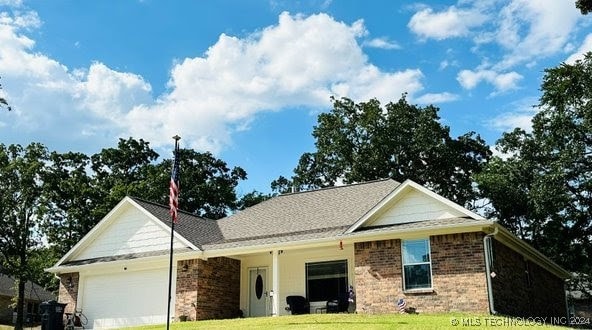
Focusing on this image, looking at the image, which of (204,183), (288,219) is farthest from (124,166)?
(288,219)

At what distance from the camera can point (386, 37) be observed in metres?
17.3

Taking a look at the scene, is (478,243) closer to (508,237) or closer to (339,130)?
(508,237)

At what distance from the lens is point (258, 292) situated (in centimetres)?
2166

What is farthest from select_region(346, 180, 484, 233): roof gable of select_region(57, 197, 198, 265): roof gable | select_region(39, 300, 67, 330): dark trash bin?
select_region(39, 300, 67, 330): dark trash bin

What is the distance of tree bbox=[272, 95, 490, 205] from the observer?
38094 mm

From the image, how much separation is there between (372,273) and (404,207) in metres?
2.24

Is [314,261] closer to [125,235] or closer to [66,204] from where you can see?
[125,235]

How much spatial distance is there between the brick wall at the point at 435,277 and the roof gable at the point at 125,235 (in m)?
7.31

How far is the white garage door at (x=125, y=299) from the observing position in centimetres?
2103

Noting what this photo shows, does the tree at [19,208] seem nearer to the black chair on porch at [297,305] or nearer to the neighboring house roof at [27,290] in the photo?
the neighboring house roof at [27,290]

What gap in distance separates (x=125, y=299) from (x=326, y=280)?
7.55 m

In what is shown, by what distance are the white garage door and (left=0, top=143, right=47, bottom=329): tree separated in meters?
11.7

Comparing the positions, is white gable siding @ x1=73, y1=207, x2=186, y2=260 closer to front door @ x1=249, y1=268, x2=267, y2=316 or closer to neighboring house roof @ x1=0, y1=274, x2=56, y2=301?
front door @ x1=249, y1=268, x2=267, y2=316

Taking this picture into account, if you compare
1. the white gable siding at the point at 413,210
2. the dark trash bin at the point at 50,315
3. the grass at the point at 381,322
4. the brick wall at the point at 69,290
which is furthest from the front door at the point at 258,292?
the brick wall at the point at 69,290
